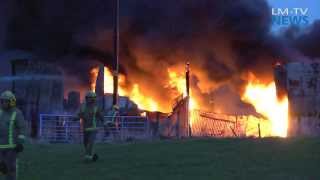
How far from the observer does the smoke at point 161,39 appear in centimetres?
4262

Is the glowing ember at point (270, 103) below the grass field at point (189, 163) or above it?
above

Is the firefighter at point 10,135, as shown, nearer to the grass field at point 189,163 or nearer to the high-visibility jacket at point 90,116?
the grass field at point 189,163

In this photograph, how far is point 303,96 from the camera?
34.6m

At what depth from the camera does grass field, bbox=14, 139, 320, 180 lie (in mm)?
13633

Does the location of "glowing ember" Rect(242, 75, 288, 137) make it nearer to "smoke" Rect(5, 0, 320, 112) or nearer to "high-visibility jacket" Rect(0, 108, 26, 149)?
"smoke" Rect(5, 0, 320, 112)

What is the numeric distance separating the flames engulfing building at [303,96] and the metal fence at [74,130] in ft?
24.3

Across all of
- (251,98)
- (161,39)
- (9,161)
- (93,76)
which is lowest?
(9,161)

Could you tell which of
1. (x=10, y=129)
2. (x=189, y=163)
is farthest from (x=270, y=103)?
(x=10, y=129)

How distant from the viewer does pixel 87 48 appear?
142ft

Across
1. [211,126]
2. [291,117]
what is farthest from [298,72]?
[211,126]

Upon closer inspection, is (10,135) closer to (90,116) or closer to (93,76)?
(90,116)

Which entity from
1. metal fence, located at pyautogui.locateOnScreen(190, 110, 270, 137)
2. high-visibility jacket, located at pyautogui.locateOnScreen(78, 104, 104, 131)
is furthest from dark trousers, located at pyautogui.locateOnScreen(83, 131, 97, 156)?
metal fence, located at pyautogui.locateOnScreen(190, 110, 270, 137)

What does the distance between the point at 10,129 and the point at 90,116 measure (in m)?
4.58

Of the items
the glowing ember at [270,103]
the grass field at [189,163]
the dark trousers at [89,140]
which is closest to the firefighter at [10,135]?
the grass field at [189,163]
